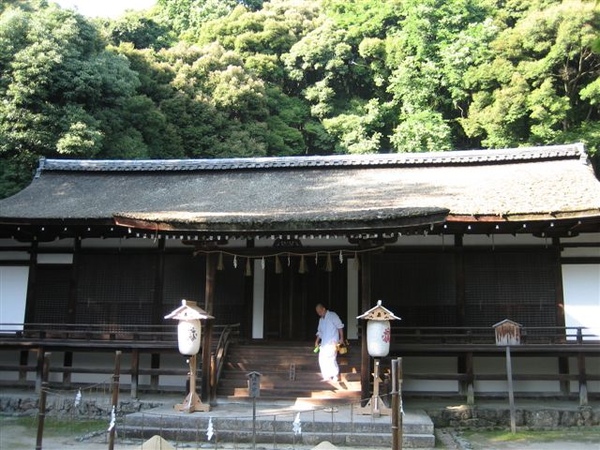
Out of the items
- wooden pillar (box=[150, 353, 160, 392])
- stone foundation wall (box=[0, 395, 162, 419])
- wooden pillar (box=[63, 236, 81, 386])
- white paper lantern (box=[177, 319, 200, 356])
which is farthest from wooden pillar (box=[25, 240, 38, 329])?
white paper lantern (box=[177, 319, 200, 356])

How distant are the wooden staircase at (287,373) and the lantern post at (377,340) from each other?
873 mm

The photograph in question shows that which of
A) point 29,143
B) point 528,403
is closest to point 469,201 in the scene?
point 528,403

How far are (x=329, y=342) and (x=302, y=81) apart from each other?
3144cm

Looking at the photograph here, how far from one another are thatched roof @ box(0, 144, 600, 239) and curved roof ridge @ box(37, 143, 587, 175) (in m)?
0.03

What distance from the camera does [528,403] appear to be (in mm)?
12023

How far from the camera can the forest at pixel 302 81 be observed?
23.4 m

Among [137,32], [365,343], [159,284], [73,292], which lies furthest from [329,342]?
[137,32]

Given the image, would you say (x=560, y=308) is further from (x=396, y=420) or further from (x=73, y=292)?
(x=73, y=292)

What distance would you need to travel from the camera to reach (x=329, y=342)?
1175 cm

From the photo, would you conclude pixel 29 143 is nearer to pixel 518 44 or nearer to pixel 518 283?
pixel 518 283

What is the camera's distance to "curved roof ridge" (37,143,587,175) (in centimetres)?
1648

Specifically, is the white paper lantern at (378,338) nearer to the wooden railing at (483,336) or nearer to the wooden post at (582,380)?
the wooden railing at (483,336)

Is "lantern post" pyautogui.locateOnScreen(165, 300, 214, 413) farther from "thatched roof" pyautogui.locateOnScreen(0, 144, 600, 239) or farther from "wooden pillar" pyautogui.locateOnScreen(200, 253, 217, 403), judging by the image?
"thatched roof" pyautogui.locateOnScreen(0, 144, 600, 239)

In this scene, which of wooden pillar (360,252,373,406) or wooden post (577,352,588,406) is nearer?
wooden pillar (360,252,373,406)
